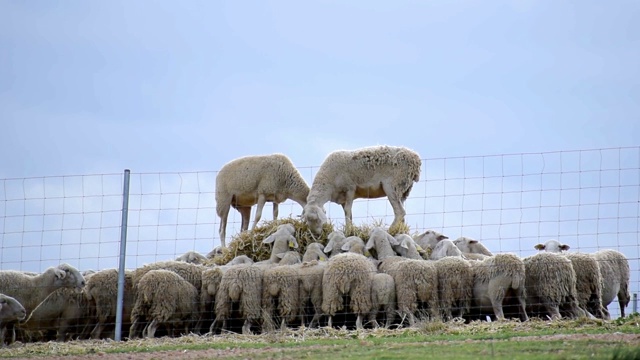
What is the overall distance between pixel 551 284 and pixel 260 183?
28.5 ft

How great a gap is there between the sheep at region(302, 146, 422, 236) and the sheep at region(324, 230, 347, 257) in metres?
2.61

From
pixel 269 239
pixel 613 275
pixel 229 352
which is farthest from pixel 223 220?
pixel 229 352

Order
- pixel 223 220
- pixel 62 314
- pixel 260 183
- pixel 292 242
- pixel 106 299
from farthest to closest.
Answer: pixel 223 220, pixel 260 183, pixel 292 242, pixel 62 314, pixel 106 299

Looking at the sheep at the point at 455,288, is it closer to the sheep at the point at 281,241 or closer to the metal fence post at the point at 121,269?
the sheep at the point at 281,241

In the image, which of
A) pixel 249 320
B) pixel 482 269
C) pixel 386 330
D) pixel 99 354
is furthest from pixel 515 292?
pixel 99 354

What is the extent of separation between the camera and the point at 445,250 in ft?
59.9

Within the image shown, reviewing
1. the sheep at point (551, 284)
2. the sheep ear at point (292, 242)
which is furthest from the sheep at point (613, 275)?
the sheep ear at point (292, 242)

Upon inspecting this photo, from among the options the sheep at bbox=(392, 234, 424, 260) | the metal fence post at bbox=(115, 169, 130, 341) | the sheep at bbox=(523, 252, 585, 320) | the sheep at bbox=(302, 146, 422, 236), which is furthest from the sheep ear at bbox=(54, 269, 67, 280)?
the sheep at bbox=(523, 252, 585, 320)

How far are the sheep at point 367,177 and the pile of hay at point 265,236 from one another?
1450mm

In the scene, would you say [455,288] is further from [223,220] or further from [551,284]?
[223,220]

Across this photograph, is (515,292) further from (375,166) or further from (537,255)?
(375,166)

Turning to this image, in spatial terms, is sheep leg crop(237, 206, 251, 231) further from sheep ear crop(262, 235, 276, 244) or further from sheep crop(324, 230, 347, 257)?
sheep crop(324, 230, 347, 257)

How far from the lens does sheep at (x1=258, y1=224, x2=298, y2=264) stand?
60.4 ft

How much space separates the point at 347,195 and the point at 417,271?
591cm
